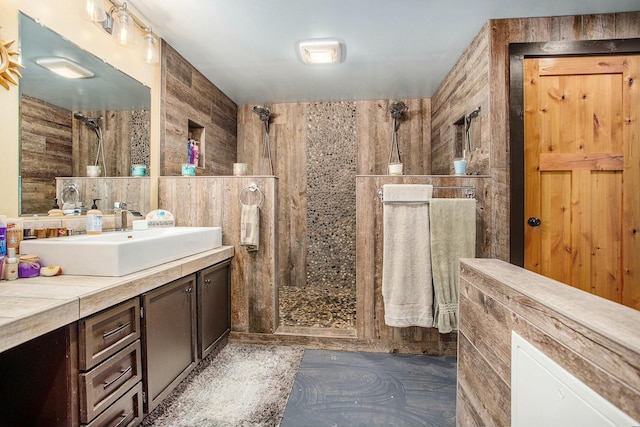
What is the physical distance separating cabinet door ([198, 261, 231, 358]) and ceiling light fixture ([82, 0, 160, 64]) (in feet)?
5.26

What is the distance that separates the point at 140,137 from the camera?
7.47 ft

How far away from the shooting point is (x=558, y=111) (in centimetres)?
215

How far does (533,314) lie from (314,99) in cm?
348

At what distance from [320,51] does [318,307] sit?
2.41 m

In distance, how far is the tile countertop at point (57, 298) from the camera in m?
0.93

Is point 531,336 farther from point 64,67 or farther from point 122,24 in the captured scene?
point 122,24

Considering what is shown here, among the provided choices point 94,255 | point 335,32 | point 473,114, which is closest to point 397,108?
point 473,114

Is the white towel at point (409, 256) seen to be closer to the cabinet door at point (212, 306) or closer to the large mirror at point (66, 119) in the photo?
the cabinet door at point (212, 306)

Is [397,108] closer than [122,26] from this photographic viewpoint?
No

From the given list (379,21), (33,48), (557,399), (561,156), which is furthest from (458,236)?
(33,48)

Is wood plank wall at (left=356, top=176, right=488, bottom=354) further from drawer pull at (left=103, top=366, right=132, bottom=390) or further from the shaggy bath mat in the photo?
drawer pull at (left=103, top=366, right=132, bottom=390)

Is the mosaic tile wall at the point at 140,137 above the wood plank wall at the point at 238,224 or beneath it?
above

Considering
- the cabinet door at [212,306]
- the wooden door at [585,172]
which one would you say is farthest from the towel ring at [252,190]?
the wooden door at [585,172]

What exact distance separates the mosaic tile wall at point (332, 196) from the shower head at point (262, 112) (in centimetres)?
60
